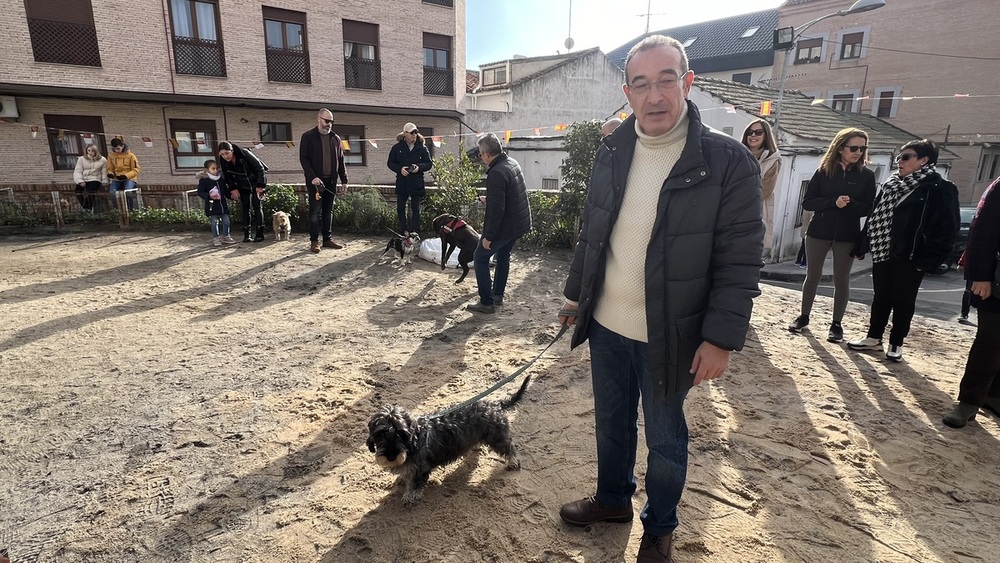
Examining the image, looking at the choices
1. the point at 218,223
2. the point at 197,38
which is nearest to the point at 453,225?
the point at 218,223

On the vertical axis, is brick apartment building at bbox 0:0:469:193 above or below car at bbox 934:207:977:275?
above

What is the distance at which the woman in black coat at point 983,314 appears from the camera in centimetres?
314

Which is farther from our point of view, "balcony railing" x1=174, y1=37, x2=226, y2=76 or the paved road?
"balcony railing" x1=174, y1=37, x2=226, y2=76

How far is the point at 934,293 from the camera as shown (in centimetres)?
910

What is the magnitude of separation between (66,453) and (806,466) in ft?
14.9

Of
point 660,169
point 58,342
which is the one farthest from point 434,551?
point 58,342

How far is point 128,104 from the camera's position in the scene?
1540 cm

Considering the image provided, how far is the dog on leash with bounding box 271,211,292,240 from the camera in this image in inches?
355

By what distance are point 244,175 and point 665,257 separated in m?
8.34

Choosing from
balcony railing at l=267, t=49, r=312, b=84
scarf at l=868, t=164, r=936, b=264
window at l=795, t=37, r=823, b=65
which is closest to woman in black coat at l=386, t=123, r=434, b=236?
scarf at l=868, t=164, r=936, b=264

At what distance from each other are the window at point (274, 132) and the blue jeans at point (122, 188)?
7.38m

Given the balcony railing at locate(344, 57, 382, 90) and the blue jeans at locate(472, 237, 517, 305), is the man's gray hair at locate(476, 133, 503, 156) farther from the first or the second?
the balcony railing at locate(344, 57, 382, 90)

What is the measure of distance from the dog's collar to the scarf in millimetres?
4354

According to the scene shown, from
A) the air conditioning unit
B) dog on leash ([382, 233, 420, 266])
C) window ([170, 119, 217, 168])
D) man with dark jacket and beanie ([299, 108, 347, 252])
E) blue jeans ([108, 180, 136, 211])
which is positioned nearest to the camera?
man with dark jacket and beanie ([299, 108, 347, 252])
